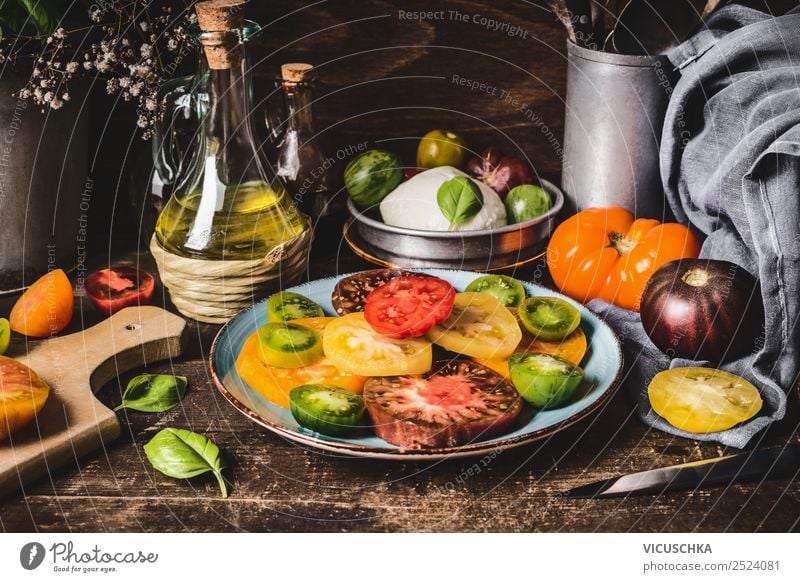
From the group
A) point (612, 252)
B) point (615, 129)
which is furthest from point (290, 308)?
point (615, 129)

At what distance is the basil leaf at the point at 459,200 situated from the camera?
1.07m

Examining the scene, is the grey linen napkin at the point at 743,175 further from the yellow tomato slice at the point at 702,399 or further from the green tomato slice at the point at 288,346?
the green tomato slice at the point at 288,346

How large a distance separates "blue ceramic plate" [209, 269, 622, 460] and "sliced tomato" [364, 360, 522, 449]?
0.01 meters

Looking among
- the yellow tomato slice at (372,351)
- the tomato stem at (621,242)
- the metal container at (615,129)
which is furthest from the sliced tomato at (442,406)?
the metal container at (615,129)

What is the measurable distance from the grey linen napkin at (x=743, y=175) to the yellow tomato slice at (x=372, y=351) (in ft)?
0.79

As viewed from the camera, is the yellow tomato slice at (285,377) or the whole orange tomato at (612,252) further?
the whole orange tomato at (612,252)

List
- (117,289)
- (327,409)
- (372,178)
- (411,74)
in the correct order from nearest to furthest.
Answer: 1. (327,409)
2. (117,289)
3. (372,178)
4. (411,74)

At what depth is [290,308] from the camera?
91cm

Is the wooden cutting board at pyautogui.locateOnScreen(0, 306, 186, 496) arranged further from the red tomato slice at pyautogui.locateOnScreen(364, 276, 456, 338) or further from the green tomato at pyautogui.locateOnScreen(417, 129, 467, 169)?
the green tomato at pyautogui.locateOnScreen(417, 129, 467, 169)

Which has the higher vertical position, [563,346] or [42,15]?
[42,15]

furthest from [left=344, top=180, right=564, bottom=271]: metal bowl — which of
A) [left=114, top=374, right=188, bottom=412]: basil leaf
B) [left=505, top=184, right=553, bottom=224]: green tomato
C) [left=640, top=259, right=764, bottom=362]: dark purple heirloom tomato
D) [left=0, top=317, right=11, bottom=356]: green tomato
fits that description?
[left=0, top=317, right=11, bottom=356]: green tomato

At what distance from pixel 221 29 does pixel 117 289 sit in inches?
13.8

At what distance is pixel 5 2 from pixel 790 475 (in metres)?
0.96

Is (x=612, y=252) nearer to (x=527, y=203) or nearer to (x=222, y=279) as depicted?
(x=527, y=203)
